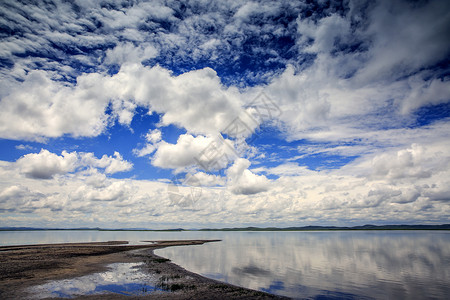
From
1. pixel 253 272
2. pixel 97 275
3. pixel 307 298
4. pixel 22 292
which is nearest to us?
pixel 22 292

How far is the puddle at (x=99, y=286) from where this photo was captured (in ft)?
74.5

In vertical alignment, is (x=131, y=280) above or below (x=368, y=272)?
above

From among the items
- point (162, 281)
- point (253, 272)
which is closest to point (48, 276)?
point (162, 281)

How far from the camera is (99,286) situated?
25.5 meters

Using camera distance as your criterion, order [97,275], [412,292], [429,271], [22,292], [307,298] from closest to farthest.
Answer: [22,292]
[307,298]
[412,292]
[97,275]
[429,271]

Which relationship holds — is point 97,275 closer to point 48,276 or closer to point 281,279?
point 48,276

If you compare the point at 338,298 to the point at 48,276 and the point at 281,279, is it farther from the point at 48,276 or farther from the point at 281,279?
the point at 48,276

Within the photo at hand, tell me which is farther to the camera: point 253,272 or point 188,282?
point 253,272

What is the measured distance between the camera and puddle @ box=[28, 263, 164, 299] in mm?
22719

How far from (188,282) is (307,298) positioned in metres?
12.8

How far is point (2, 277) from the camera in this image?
90.8 ft

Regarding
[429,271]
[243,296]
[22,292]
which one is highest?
[22,292]

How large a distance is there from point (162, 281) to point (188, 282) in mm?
2942

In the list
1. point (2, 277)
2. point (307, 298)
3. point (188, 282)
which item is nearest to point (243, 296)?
point (307, 298)
